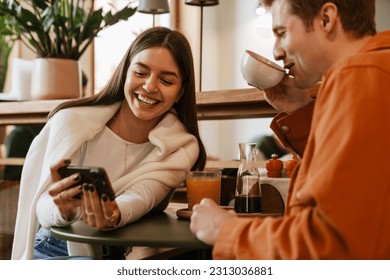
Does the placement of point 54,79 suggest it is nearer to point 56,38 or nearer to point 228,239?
point 56,38

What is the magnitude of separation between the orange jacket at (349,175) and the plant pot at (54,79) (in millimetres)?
1951

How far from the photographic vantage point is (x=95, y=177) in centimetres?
113

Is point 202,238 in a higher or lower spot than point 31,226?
higher

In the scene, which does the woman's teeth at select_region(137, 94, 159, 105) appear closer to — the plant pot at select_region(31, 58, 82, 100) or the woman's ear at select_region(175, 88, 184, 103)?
the woman's ear at select_region(175, 88, 184, 103)

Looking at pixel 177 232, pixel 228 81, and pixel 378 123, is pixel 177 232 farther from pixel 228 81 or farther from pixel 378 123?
pixel 228 81

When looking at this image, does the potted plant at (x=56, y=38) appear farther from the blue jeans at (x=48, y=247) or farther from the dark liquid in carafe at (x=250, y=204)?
the dark liquid in carafe at (x=250, y=204)

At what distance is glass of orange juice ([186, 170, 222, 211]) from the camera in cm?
143

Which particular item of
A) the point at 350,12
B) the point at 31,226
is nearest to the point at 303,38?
the point at 350,12

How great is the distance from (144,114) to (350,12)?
2.40ft

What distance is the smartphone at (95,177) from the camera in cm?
112

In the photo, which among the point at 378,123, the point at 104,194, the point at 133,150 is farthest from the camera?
the point at 133,150

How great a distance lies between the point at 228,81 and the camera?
5219 mm

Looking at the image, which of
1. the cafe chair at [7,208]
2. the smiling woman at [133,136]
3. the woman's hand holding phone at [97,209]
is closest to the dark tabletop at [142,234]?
the woman's hand holding phone at [97,209]

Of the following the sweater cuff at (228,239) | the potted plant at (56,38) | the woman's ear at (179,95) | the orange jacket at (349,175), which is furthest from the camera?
the potted plant at (56,38)
